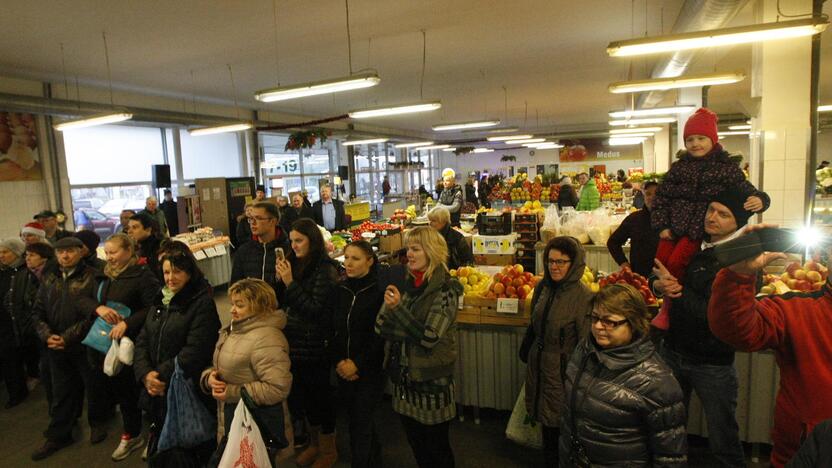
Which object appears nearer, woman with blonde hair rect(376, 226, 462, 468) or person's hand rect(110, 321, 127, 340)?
woman with blonde hair rect(376, 226, 462, 468)

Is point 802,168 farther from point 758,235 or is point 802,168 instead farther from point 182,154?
point 182,154

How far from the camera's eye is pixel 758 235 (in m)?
1.23

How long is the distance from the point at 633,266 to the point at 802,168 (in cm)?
221

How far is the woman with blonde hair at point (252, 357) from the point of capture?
2.53 m

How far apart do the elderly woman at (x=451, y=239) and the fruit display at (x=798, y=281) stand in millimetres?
2423

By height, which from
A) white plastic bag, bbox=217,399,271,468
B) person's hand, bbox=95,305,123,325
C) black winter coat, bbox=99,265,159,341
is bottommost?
white plastic bag, bbox=217,399,271,468

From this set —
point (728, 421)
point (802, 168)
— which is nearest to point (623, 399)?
point (728, 421)

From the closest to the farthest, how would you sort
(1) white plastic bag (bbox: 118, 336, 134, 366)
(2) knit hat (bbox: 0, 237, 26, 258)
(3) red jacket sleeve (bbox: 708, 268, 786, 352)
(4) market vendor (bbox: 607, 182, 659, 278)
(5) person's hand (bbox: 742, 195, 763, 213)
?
(3) red jacket sleeve (bbox: 708, 268, 786, 352)
(5) person's hand (bbox: 742, 195, 763, 213)
(1) white plastic bag (bbox: 118, 336, 134, 366)
(4) market vendor (bbox: 607, 182, 659, 278)
(2) knit hat (bbox: 0, 237, 26, 258)

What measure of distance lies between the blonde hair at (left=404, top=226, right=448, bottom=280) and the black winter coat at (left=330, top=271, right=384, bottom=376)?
0.40 m

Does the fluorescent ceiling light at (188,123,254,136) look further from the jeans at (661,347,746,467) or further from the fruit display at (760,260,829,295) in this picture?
the jeans at (661,347,746,467)

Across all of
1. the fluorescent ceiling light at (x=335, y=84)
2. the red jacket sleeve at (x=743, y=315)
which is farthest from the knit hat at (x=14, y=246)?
the red jacket sleeve at (x=743, y=315)

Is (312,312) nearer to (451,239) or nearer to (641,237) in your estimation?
(451,239)

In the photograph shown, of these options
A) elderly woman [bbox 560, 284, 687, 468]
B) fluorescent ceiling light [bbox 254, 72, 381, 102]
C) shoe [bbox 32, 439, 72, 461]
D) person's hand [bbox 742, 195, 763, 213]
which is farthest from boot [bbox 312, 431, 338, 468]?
fluorescent ceiling light [bbox 254, 72, 381, 102]

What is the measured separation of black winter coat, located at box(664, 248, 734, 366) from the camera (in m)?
2.24
